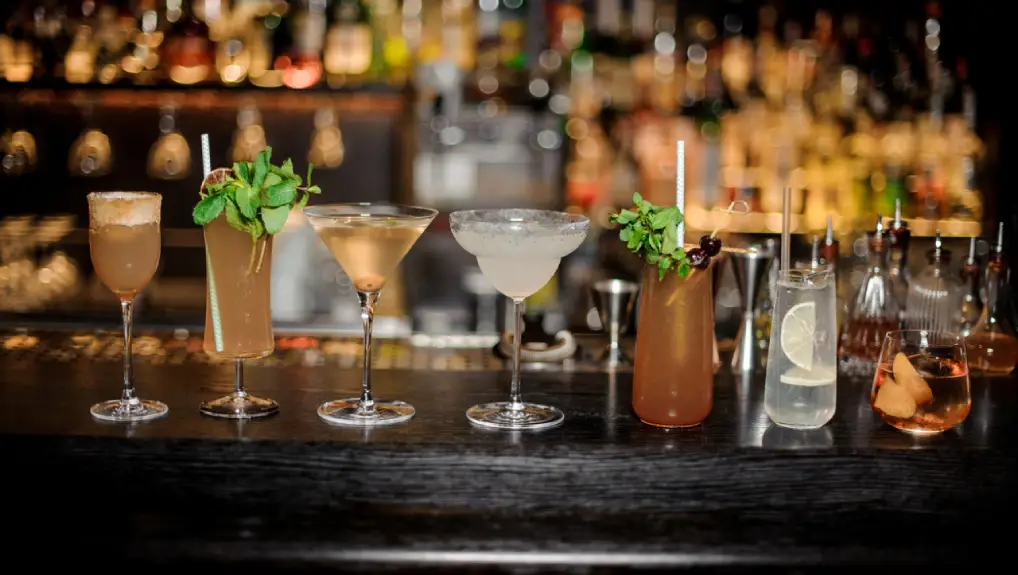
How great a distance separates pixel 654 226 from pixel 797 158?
318 centimetres

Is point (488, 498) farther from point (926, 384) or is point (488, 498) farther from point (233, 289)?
point (926, 384)

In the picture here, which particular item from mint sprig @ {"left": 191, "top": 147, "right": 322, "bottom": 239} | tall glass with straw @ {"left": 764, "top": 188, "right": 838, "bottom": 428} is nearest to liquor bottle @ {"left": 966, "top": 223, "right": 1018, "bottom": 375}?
tall glass with straw @ {"left": 764, "top": 188, "right": 838, "bottom": 428}

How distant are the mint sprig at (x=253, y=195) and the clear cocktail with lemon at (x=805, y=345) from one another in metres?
0.66

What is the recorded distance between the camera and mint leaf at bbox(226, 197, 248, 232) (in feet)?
4.46

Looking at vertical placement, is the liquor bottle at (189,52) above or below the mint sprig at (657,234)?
above

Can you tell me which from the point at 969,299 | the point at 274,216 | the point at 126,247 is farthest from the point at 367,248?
the point at 969,299

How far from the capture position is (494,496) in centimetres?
131

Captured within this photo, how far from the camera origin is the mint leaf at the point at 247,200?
1.35 m

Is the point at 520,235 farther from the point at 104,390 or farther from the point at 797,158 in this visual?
the point at 797,158

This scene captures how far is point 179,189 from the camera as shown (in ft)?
→ 14.6

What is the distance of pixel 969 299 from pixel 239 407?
4.05 feet

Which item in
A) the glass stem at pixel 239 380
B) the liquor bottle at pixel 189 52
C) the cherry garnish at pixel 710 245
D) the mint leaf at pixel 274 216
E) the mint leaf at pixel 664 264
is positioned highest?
the liquor bottle at pixel 189 52

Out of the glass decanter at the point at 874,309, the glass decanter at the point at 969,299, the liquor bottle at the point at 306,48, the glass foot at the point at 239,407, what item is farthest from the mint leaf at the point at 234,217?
the liquor bottle at the point at 306,48

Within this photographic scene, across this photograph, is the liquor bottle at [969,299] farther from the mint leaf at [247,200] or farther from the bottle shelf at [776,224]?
the bottle shelf at [776,224]
